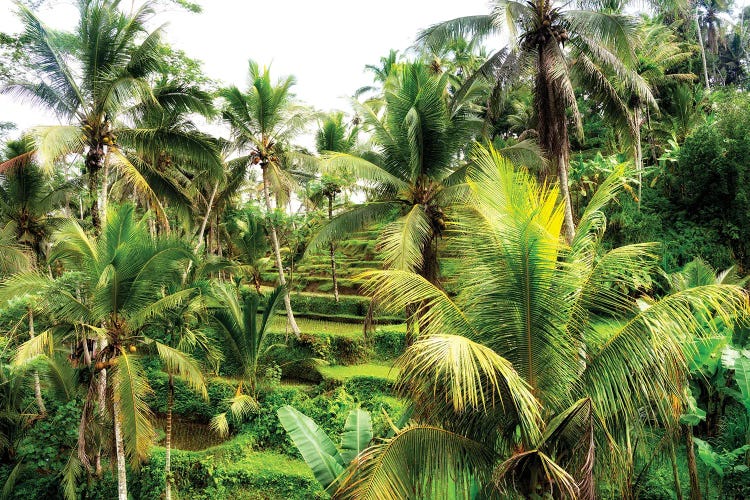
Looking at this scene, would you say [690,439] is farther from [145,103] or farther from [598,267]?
[145,103]

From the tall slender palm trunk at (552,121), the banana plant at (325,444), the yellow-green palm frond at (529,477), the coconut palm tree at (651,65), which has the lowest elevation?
the banana plant at (325,444)

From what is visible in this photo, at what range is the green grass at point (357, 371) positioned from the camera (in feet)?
39.3

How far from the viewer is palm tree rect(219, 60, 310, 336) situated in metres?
12.9

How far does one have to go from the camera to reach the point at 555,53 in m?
9.40

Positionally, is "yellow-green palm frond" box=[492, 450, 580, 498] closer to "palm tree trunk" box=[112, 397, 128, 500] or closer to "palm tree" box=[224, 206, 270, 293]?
"palm tree trunk" box=[112, 397, 128, 500]

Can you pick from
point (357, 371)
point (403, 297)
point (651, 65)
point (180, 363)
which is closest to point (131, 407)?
point (180, 363)

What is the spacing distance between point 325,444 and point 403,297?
9.19ft

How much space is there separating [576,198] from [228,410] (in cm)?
1164

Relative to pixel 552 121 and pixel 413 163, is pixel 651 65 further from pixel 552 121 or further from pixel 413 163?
pixel 413 163

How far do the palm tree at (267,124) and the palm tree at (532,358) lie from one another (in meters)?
9.25

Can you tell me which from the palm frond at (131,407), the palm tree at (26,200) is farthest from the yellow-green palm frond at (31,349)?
the palm tree at (26,200)

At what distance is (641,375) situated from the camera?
395 cm

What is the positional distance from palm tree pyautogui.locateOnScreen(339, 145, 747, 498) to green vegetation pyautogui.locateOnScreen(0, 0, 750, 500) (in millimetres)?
26

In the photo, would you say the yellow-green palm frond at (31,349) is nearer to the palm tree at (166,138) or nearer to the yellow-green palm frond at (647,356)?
the palm tree at (166,138)
